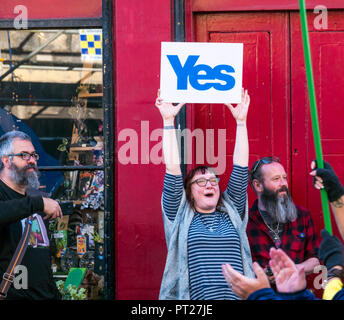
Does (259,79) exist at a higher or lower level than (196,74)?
higher

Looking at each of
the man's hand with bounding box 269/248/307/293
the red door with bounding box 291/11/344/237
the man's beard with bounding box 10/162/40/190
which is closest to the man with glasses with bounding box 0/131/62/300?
the man's beard with bounding box 10/162/40/190

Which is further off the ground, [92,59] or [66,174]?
[92,59]

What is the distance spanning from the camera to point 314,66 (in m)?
5.23

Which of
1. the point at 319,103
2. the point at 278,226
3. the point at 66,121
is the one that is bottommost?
the point at 278,226

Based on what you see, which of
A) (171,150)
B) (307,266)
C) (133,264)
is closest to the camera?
(171,150)

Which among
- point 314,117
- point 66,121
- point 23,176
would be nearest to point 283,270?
point 314,117

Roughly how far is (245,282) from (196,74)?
1.56m

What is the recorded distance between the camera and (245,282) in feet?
11.7

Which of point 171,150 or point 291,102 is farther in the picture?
point 291,102

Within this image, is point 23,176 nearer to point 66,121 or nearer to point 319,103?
point 66,121

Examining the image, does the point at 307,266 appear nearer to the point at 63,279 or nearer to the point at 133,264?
the point at 133,264

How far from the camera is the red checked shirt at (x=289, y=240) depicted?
4.38 meters

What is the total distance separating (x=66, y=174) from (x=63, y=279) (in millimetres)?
981
